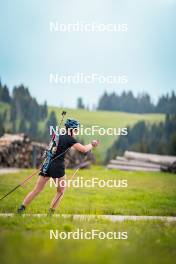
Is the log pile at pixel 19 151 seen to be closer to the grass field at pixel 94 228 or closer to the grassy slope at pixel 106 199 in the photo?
the grassy slope at pixel 106 199

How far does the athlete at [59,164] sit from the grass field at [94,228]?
43cm

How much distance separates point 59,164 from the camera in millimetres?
7059

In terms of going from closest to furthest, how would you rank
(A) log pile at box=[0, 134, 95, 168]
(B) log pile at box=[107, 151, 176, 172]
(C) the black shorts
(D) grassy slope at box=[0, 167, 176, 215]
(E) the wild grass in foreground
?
1. (E) the wild grass in foreground
2. (C) the black shorts
3. (D) grassy slope at box=[0, 167, 176, 215]
4. (A) log pile at box=[0, 134, 95, 168]
5. (B) log pile at box=[107, 151, 176, 172]

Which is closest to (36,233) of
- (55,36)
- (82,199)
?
(82,199)

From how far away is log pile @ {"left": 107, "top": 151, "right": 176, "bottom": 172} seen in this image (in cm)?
1755

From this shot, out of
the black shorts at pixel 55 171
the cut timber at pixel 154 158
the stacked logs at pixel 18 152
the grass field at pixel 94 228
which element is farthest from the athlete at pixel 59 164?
the cut timber at pixel 154 158

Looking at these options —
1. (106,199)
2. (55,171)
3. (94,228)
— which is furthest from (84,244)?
(106,199)

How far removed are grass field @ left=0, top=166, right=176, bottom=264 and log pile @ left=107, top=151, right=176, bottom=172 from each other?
19.4 feet

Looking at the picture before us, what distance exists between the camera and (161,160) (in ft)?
58.0

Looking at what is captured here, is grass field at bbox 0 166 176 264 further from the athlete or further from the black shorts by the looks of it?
the black shorts

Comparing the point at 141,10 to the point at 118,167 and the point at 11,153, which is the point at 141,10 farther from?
the point at 118,167

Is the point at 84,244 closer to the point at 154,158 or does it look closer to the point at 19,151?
the point at 19,151

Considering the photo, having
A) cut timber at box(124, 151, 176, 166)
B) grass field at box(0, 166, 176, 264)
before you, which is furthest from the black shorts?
cut timber at box(124, 151, 176, 166)

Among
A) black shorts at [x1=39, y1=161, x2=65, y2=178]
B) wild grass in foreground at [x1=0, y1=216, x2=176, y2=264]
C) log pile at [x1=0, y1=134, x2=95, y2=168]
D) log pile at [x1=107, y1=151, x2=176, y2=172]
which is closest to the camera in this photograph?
wild grass in foreground at [x1=0, y1=216, x2=176, y2=264]
